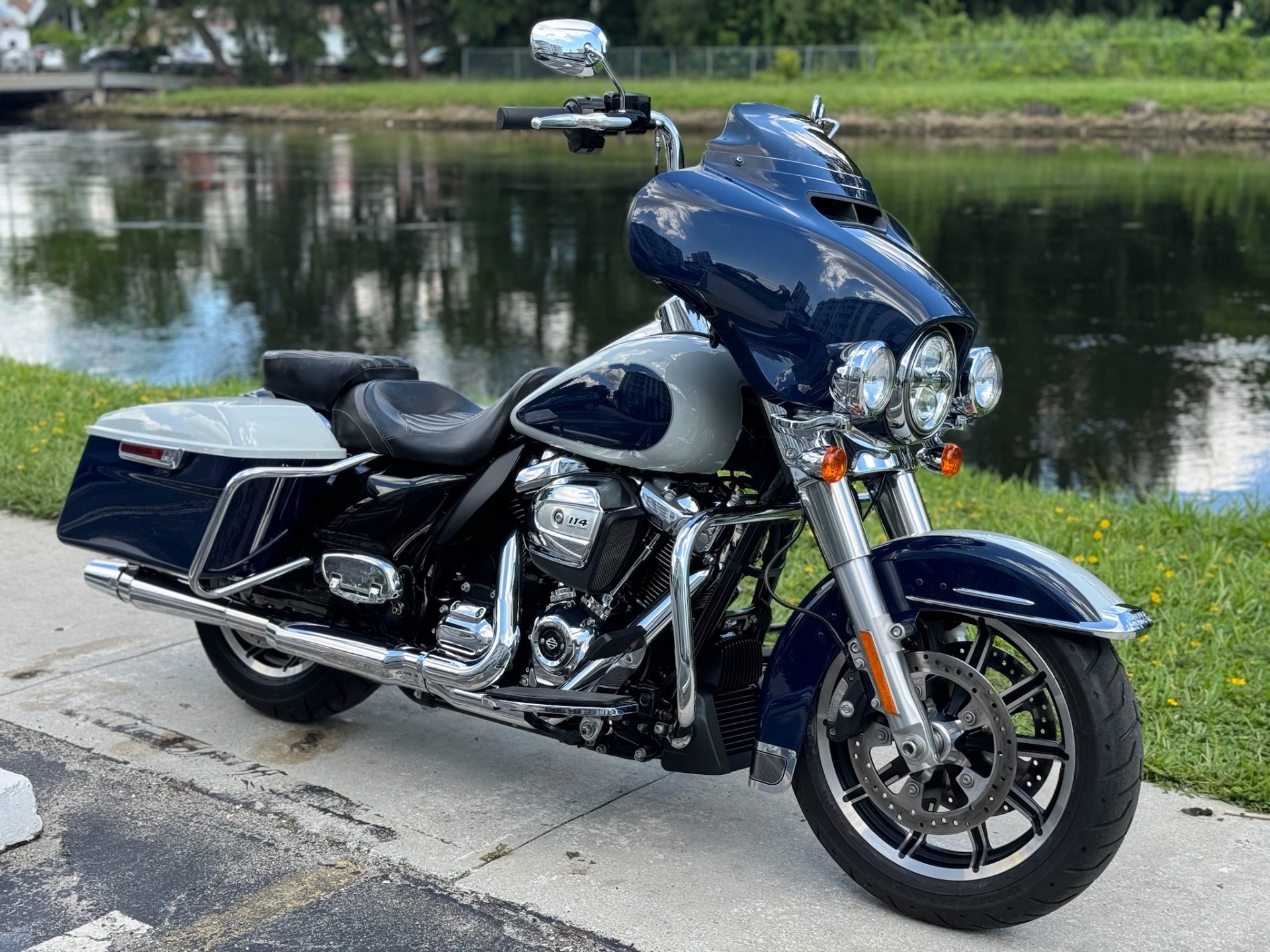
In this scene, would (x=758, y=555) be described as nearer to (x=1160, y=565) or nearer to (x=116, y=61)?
(x=1160, y=565)

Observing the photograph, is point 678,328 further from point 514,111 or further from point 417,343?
point 417,343

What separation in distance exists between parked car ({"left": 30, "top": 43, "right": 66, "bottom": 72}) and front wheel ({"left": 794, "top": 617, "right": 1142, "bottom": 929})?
69436mm

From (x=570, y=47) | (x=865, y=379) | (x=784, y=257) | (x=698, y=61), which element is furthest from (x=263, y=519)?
(x=698, y=61)

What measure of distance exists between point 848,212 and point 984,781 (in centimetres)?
132

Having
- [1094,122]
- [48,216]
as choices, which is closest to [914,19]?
Result: [1094,122]

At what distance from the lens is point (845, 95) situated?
41.0 meters

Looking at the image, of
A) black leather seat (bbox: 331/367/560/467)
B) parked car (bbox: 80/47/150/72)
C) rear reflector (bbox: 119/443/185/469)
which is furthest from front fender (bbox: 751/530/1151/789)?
parked car (bbox: 80/47/150/72)

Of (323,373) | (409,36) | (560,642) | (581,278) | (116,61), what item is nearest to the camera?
(560,642)

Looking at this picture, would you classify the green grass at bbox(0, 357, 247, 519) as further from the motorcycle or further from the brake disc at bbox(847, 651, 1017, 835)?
the brake disc at bbox(847, 651, 1017, 835)

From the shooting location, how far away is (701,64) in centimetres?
5016

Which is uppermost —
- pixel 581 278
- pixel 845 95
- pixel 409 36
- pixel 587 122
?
pixel 587 122

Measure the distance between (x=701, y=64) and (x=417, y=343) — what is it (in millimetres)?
39235

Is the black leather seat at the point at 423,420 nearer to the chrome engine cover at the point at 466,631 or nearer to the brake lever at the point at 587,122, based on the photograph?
the chrome engine cover at the point at 466,631

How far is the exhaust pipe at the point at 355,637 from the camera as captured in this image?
A: 3.75 m
